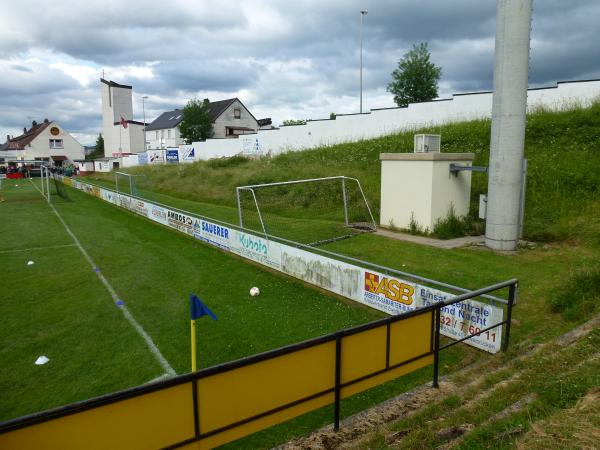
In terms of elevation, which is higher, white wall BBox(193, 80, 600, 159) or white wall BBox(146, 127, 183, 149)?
white wall BBox(146, 127, 183, 149)

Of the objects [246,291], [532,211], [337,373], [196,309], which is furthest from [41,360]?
[532,211]

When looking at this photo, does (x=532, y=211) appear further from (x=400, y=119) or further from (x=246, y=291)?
(x=400, y=119)

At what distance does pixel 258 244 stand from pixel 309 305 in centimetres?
405

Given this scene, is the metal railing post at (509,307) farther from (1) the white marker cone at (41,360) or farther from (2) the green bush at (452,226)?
(2) the green bush at (452,226)

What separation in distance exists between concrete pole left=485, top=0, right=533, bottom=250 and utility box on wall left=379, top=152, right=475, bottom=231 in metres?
2.08

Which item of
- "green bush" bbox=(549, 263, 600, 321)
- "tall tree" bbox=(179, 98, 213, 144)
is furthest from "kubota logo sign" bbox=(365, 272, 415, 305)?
"tall tree" bbox=(179, 98, 213, 144)

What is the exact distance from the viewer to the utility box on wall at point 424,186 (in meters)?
15.7

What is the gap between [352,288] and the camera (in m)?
10.4

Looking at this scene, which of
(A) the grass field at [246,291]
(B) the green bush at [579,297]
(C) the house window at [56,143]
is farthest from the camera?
(C) the house window at [56,143]

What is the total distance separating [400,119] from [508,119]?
19236 millimetres

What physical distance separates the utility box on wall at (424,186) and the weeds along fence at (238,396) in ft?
33.9

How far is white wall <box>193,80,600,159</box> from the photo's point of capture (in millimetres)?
24531

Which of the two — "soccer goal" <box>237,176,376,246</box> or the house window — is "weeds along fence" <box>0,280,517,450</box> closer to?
"soccer goal" <box>237,176,376,246</box>

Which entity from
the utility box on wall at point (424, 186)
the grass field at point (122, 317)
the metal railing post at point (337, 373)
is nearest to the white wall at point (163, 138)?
the grass field at point (122, 317)
